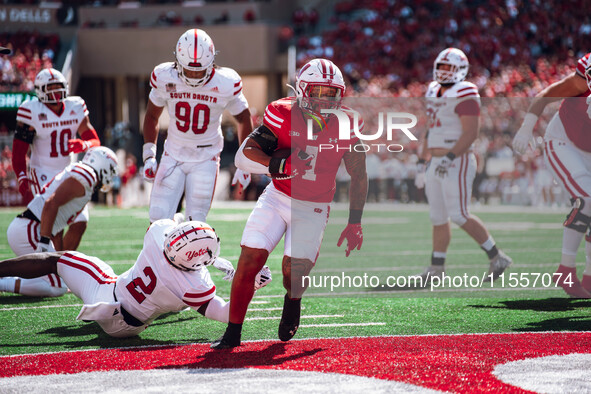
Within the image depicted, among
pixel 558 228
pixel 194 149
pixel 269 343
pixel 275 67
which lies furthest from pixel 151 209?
pixel 275 67

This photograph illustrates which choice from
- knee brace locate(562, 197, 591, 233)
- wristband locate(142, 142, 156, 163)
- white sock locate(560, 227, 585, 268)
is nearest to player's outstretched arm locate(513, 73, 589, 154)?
knee brace locate(562, 197, 591, 233)

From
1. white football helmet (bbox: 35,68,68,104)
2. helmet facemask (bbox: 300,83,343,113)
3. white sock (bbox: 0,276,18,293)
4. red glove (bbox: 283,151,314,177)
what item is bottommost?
white sock (bbox: 0,276,18,293)

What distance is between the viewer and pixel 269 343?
4.25 meters

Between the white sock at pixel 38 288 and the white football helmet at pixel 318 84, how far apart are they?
9.12 ft

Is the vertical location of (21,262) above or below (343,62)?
below

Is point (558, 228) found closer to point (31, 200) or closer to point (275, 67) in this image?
point (31, 200)

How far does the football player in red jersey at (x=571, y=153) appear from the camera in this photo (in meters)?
5.79

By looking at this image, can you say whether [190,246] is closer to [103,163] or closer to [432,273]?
[103,163]

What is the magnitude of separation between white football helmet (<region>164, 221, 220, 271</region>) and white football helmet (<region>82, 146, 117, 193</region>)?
2.26 meters

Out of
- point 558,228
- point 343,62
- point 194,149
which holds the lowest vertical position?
point 558,228

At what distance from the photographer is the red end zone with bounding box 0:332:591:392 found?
3.45 metres

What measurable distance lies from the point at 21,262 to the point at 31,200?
2012 mm

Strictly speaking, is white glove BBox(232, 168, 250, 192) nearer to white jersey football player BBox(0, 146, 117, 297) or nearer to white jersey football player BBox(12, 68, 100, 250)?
white jersey football player BBox(0, 146, 117, 297)

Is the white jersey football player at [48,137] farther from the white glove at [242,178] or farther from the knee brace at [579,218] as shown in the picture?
the knee brace at [579,218]
